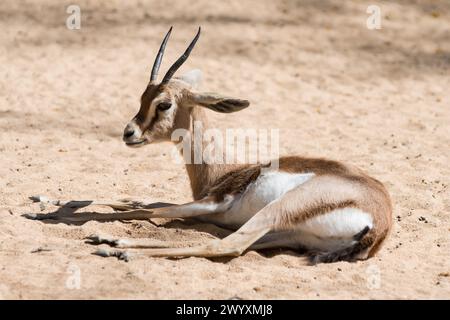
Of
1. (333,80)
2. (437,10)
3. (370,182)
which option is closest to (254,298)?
(370,182)

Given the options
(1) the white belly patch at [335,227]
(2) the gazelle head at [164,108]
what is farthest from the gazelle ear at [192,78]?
Result: (1) the white belly patch at [335,227]

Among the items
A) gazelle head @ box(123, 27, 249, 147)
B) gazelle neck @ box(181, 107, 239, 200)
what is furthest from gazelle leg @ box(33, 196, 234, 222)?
gazelle head @ box(123, 27, 249, 147)

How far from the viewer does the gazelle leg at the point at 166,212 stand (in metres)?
5.30

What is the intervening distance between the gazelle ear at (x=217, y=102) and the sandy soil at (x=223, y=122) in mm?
838

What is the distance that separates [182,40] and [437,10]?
4.34m

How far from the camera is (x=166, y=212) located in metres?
5.33

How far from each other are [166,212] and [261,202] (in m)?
0.66

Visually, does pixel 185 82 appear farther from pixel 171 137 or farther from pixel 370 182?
pixel 370 182

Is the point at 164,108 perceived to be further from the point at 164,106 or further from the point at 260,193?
the point at 260,193

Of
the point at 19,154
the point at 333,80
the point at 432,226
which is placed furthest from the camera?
the point at 333,80

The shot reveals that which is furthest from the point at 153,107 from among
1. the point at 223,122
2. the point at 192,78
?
the point at 223,122

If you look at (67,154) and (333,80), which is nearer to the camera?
(67,154)

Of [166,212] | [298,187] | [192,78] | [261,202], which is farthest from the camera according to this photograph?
[192,78]

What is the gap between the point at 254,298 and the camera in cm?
409
